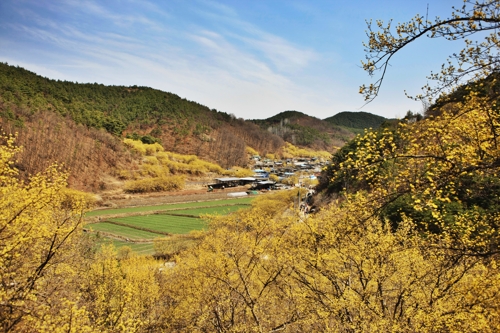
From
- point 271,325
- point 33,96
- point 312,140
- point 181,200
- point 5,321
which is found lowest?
point 181,200

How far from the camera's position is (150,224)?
45.2 metres

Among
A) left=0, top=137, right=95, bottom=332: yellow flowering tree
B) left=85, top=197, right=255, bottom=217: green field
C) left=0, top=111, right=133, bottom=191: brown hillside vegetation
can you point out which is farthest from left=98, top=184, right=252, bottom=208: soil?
left=0, top=137, right=95, bottom=332: yellow flowering tree

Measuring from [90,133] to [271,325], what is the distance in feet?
285

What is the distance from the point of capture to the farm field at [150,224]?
3684 centimetres

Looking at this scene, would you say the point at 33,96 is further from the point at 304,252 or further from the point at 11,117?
the point at 304,252

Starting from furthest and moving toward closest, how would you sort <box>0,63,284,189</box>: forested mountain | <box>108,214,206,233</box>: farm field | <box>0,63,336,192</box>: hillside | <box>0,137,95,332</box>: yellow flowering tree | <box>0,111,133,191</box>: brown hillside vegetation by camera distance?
<box>0,63,284,189</box>: forested mountain → <box>0,63,336,192</box>: hillside → <box>0,111,133,191</box>: brown hillside vegetation → <box>108,214,206,233</box>: farm field → <box>0,137,95,332</box>: yellow flowering tree

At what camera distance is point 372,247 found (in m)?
9.84

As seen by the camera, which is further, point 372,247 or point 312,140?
point 312,140

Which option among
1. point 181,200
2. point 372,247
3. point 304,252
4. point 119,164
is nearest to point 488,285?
point 372,247

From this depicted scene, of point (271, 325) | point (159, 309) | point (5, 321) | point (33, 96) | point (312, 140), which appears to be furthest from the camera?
point (312, 140)

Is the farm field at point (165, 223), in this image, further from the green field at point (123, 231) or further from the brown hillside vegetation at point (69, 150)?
the brown hillside vegetation at point (69, 150)

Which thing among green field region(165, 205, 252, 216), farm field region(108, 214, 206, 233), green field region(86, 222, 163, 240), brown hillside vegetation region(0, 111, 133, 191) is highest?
brown hillside vegetation region(0, 111, 133, 191)

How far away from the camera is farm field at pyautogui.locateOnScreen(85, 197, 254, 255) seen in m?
36.8

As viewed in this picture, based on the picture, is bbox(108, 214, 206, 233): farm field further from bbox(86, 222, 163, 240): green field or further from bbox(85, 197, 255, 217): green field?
bbox(85, 197, 255, 217): green field
